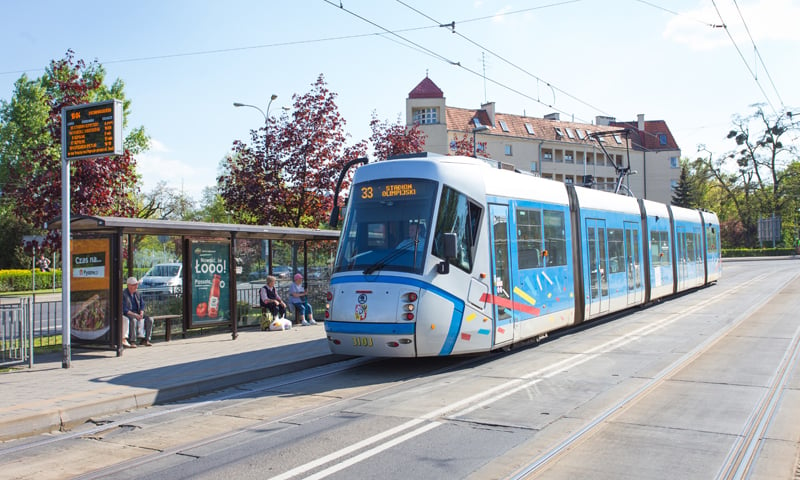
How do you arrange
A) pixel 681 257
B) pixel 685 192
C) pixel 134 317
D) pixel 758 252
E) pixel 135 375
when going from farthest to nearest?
1. pixel 685 192
2. pixel 758 252
3. pixel 681 257
4. pixel 134 317
5. pixel 135 375

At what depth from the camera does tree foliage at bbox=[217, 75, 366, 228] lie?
74.0ft

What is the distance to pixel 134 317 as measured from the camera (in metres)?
13.6

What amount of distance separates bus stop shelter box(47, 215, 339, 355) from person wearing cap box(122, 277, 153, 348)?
0.25 m

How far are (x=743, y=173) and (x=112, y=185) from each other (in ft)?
242

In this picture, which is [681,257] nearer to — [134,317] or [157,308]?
[157,308]

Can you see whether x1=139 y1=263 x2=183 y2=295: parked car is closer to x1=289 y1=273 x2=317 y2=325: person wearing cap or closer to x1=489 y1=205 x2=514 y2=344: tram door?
x1=289 y1=273 x2=317 y2=325: person wearing cap

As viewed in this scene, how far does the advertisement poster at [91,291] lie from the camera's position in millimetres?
12477

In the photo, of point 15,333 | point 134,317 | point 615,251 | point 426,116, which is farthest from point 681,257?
point 426,116

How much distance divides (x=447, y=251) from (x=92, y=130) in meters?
6.24

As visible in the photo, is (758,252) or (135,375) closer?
(135,375)

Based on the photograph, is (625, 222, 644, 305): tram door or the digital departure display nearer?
the digital departure display

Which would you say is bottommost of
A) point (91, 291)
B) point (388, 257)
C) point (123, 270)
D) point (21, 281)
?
point (21, 281)

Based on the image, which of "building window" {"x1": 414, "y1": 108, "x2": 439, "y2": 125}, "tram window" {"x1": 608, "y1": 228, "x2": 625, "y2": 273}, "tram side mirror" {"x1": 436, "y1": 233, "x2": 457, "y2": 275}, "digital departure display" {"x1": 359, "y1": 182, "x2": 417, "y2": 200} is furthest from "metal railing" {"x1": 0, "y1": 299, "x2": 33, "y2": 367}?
"building window" {"x1": 414, "y1": 108, "x2": 439, "y2": 125}

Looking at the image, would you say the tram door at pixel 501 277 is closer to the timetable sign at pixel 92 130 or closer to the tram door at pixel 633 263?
the timetable sign at pixel 92 130
